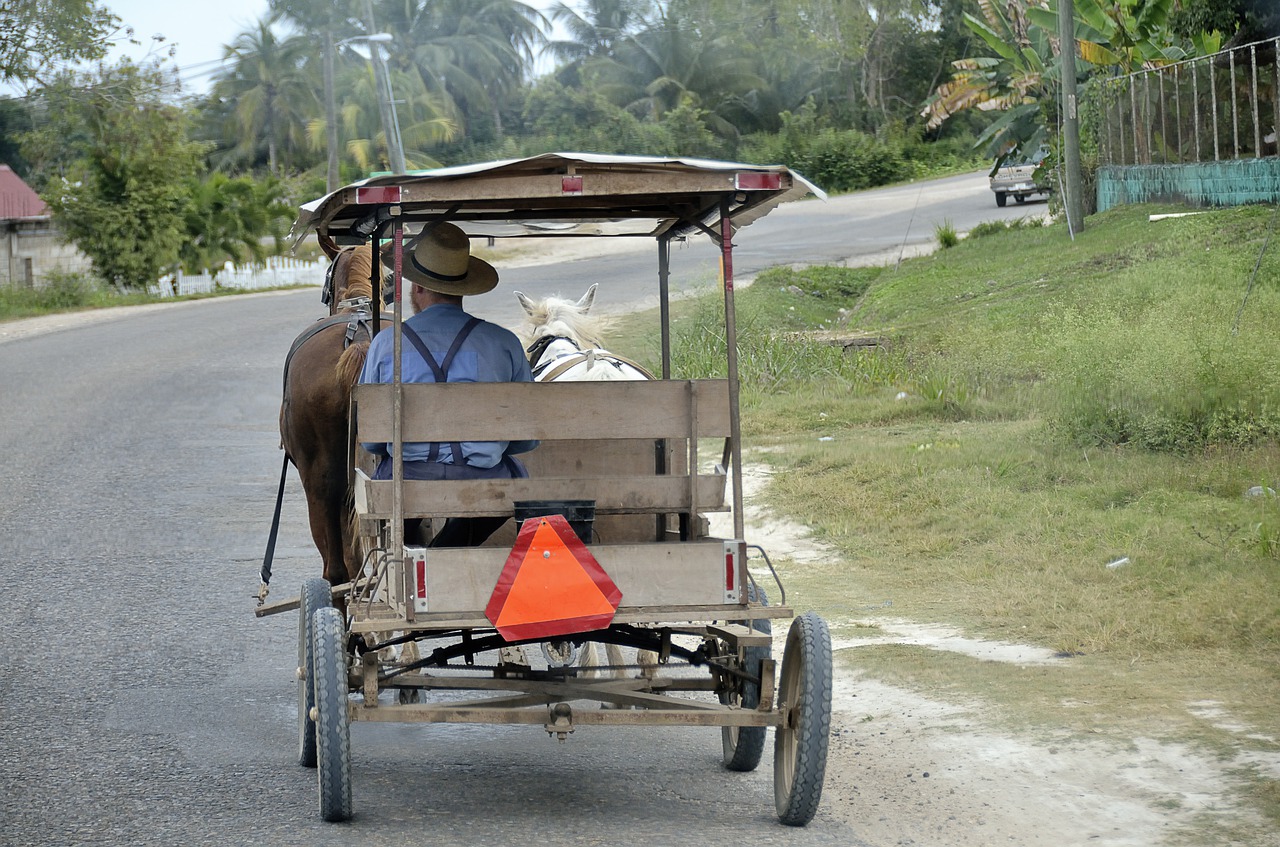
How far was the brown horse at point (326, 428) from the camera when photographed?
668 cm

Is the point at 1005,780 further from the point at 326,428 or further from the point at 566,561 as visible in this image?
the point at 326,428

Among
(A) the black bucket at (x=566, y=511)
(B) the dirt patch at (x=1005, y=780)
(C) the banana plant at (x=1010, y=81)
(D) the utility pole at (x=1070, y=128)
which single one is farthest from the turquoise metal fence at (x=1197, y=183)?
(A) the black bucket at (x=566, y=511)

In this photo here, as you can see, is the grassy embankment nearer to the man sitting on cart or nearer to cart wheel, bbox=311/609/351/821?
the man sitting on cart

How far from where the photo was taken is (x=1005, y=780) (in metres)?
4.95

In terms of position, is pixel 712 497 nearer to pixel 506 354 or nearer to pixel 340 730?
pixel 506 354

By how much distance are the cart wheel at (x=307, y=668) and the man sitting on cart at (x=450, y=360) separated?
41 cm

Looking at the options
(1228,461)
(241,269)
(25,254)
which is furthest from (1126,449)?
(25,254)

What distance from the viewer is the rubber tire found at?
15.8ft

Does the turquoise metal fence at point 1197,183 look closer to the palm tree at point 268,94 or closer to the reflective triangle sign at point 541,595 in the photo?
the reflective triangle sign at point 541,595

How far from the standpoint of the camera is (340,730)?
14.3 ft

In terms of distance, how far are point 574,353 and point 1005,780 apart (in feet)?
9.79

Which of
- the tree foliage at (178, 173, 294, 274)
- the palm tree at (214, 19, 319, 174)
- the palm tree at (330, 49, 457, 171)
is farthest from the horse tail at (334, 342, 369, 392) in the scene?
the palm tree at (214, 19, 319, 174)

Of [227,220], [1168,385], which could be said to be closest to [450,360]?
[1168,385]

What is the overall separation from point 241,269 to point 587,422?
31787mm
